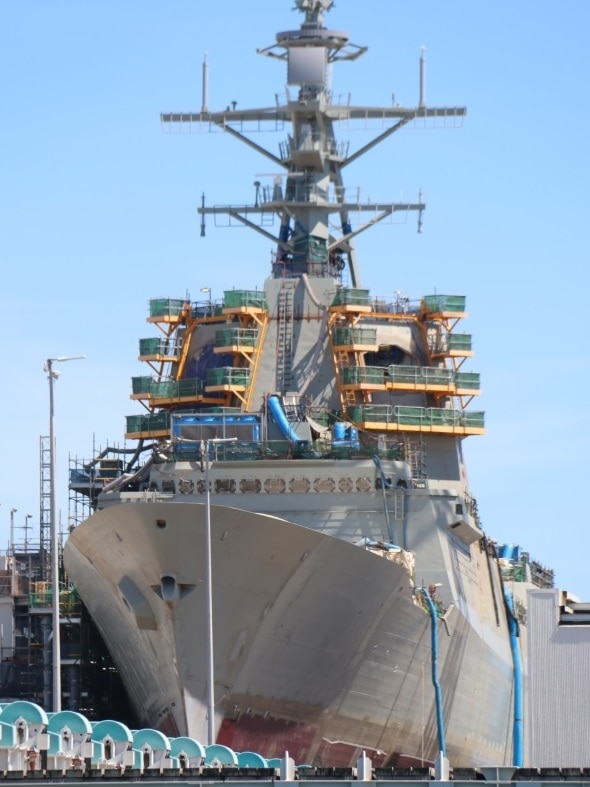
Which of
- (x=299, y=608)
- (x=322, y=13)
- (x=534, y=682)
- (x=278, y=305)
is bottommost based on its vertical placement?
(x=534, y=682)

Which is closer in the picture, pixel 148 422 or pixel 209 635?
pixel 209 635

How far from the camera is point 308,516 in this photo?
213 ft

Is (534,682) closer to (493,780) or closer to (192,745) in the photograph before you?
(192,745)

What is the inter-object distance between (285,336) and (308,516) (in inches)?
317

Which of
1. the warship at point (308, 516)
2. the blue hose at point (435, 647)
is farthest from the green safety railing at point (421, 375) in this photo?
the blue hose at point (435, 647)

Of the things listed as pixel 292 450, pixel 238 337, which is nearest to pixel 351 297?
→ pixel 238 337

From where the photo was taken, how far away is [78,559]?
208ft

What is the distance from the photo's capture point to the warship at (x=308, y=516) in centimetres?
5897

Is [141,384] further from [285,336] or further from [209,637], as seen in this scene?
[209,637]

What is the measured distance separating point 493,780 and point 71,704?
32.6 m

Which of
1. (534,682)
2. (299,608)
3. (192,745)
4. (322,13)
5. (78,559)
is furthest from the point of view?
(322,13)

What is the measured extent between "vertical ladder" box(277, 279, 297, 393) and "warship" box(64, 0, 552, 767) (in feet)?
0.26

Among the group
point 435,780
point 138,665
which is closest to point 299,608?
point 138,665

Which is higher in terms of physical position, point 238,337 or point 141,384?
point 238,337
